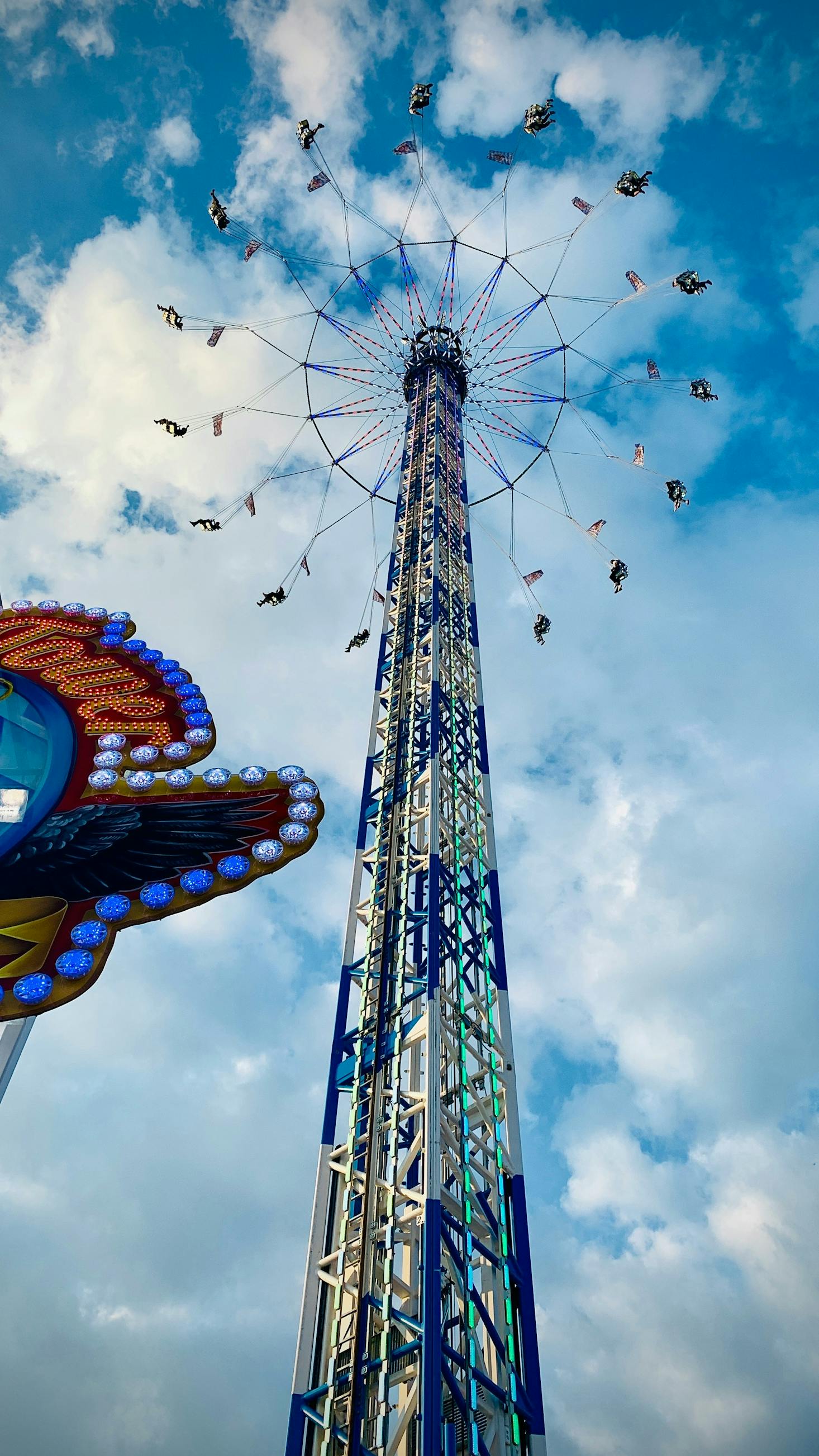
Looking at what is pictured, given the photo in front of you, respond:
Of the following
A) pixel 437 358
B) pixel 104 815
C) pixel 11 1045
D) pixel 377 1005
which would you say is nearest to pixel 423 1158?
pixel 377 1005

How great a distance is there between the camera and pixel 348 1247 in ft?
43.8

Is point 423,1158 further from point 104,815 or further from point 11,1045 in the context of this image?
point 104,815

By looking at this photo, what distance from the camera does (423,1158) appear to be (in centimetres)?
1330

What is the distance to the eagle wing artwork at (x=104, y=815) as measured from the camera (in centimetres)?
2014

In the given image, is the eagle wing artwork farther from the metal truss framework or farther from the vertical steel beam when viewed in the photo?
the metal truss framework

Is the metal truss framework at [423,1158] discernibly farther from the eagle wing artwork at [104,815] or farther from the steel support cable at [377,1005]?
the eagle wing artwork at [104,815]

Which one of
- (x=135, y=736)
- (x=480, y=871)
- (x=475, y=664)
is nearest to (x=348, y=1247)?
(x=480, y=871)

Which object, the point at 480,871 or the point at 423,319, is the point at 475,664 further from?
the point at 423,319

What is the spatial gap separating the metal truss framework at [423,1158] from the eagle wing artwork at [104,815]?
14.8ft

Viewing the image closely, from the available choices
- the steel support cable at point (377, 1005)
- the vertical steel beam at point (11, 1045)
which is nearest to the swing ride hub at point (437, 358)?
the steel support cable at point (377, 1005)

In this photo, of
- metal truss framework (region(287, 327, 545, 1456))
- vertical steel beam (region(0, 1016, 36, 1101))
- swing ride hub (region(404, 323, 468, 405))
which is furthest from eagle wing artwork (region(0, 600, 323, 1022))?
swing ride hub (region(404, 323, 468, 405))

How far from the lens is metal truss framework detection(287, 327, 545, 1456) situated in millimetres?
11531

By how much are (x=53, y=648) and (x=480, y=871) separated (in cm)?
2052

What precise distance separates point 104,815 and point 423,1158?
13.8m
